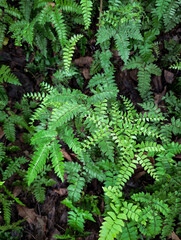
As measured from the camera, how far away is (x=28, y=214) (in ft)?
10.4

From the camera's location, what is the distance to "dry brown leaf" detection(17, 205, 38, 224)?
3133 mm

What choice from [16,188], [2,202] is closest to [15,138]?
[16,188]

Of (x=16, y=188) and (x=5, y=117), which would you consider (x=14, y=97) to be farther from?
(x=16, y=188)

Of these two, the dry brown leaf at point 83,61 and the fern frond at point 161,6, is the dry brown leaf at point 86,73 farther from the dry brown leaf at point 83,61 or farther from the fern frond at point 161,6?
the fern frond at point 161,6

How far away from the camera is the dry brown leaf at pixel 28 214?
10.3 ft

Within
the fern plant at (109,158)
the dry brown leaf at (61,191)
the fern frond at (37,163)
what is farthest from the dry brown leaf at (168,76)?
the dry brown leaf at (61,191)

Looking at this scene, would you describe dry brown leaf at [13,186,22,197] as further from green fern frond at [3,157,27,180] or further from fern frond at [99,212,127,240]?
fern frond at [99,212,127,240]

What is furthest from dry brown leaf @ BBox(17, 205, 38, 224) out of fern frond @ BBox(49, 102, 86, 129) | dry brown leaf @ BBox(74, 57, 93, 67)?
dry brown leaf @ BBox(74, 57, 93, 67)

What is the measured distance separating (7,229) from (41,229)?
0.54 m

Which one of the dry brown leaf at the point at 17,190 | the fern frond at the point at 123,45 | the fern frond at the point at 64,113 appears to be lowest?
the dry brown leaf at the point at 17,190

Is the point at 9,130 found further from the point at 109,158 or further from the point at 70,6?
the point at 70,6

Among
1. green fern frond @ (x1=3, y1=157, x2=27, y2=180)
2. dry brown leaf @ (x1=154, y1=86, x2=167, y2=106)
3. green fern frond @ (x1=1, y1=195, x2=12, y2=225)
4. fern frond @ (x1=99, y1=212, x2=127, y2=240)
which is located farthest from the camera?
dry brown leaf @ (x1=154, y1=86, x2=167, y2=106)

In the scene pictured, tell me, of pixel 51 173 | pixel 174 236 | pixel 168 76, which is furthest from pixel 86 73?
pixel 174 236

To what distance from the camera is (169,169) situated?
2873 mm
